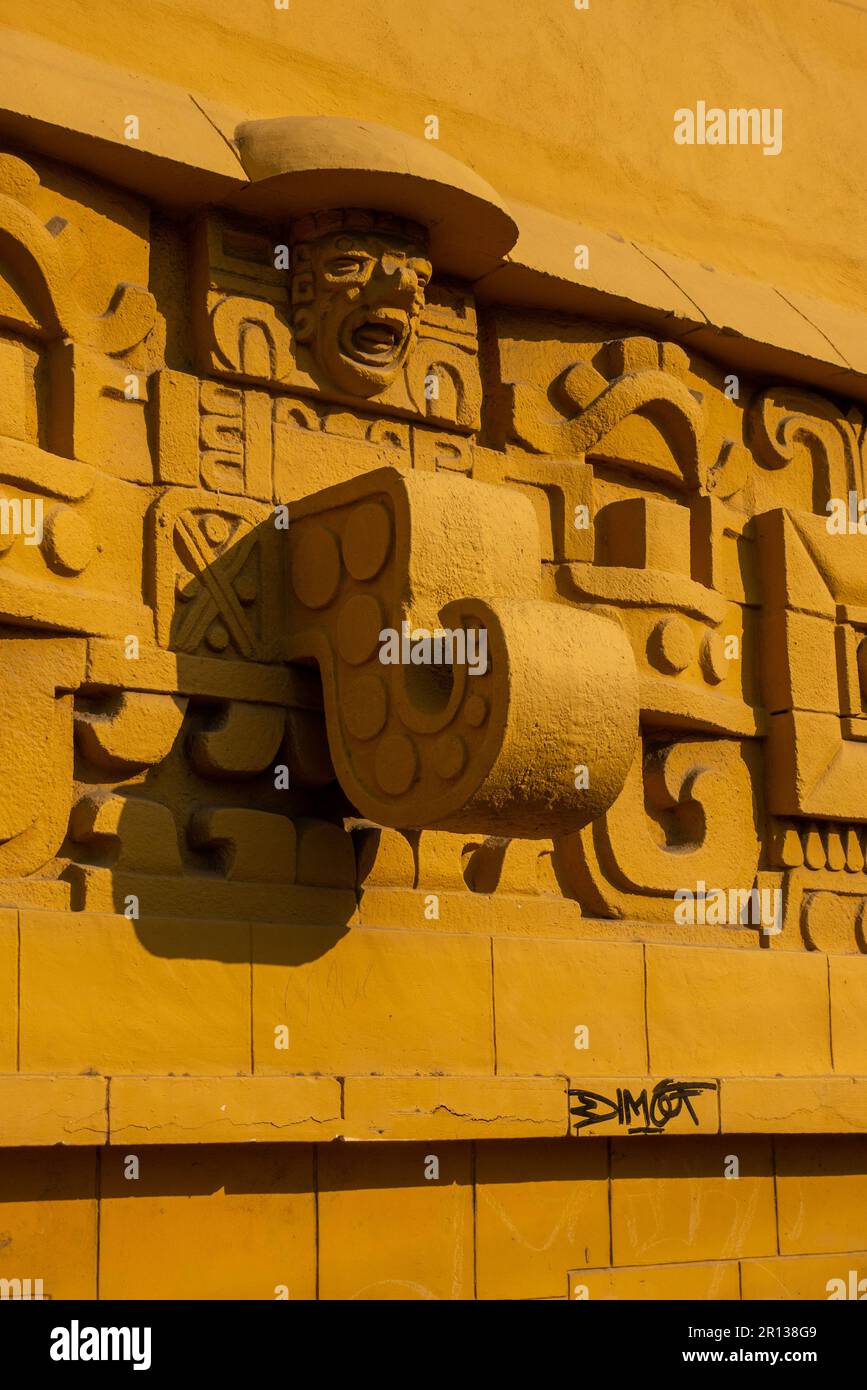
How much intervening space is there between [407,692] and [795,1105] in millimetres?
1657

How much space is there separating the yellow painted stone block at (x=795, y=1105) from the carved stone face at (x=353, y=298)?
1960mm

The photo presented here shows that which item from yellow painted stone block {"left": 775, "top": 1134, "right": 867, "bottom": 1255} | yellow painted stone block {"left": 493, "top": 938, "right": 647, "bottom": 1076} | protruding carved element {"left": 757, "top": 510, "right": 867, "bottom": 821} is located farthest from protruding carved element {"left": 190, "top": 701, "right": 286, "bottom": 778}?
yellow painted stone block {"left": 775, "top": 1134, "right": 867, "bottom": 1255}

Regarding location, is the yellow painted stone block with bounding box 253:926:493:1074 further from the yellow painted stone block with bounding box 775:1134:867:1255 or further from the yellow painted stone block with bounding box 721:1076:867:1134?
the yellow painted stone block with bounding box 775:1134:867:1255

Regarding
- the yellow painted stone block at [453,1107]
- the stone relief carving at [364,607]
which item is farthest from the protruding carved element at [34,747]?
the yellow painted stone block at [453,1107]

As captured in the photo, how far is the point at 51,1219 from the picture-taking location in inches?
155

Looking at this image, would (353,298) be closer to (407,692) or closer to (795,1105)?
(407,692)

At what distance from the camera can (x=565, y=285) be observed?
5.22 m

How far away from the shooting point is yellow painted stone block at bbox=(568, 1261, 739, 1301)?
4727 millimetres

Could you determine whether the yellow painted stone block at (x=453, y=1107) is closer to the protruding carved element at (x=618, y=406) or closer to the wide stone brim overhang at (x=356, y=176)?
the protruding carved element at (x=618, y=406)

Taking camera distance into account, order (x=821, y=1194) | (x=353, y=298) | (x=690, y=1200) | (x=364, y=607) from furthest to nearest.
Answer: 1. (x=821, y=1194)
2. (x=690, y=1200)
3. (x=353, y=298)
4. (x=364, y=607)

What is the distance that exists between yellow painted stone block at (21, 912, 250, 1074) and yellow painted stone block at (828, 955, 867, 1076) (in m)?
1.84

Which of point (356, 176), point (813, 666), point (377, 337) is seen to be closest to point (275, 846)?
point (377, 337)

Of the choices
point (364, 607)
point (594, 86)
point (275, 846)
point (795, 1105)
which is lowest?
point (795, 1105)

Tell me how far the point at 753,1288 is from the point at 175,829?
1936 millimetres
